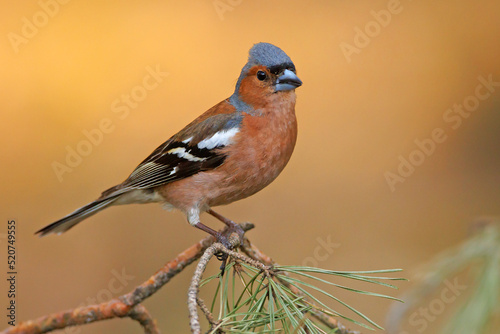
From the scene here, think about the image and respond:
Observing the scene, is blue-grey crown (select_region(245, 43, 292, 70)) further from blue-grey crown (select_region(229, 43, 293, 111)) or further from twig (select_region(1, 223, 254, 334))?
twig (select_region(1, 223, 254, 334))

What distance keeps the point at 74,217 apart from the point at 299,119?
286 cm

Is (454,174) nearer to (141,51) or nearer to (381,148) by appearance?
(381,148)

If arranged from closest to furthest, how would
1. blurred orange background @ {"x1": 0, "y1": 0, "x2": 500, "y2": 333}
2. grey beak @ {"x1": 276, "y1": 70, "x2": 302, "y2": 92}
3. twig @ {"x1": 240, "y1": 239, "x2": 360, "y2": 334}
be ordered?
twig @ {"x1": 240, "y1": 239, "x2": 360, "y2": 334}, grey beak @ {"x1": 276, "y1": 70, "x2": 302, "y2": 92}, blurred orange background @ {"x1": 0, "y1": 0, "x2": 500, "y2": 333}

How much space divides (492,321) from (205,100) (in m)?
4.28

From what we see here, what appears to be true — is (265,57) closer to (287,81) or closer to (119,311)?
(287,81)

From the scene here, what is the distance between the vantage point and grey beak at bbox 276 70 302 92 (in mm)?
2893

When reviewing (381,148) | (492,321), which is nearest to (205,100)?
(381,148)

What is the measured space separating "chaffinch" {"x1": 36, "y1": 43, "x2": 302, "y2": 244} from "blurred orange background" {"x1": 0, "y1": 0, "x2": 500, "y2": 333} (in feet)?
4.60

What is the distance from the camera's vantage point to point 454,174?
17.4ft

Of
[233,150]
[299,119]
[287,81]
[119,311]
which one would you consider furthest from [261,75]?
[299,119]

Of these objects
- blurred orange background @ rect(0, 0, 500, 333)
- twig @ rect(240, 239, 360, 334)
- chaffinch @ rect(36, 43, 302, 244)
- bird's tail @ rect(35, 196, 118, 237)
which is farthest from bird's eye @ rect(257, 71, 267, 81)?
blurred orange background @ rect(0, 0, 500, 333)

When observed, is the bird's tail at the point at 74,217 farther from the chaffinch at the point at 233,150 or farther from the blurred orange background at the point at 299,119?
the blurred orange background at the point at 299,119

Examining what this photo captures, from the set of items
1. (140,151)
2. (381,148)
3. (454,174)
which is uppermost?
(140,151)

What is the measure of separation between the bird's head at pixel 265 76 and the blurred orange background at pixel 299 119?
1.74 meters
